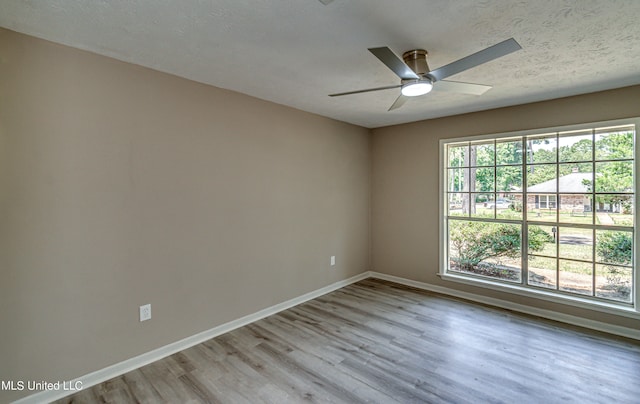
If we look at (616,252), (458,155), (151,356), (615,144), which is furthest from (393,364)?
(615,144)

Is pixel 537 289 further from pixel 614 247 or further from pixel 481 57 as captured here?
pixel 481 57

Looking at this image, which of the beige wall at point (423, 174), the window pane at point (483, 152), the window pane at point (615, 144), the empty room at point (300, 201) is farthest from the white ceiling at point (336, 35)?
the window pane at point (483, 152)

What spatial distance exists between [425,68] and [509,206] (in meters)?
2.41

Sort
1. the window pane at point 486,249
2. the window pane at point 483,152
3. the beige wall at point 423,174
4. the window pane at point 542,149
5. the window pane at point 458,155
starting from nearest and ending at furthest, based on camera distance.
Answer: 1. the beige wall at point 423,174
2. the window pane at point 542,149
3. the window pane at point 486,249
4. the window pane at point 483,152
5. the window pane at point 458,155

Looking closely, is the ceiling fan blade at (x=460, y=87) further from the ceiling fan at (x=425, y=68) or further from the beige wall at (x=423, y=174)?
the beige wall at (x=423, y=174)

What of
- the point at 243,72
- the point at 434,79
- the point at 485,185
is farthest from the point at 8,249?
the point at 485,185

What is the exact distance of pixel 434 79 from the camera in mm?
1947

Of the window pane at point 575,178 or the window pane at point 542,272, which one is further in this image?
the window pane at point 542,272

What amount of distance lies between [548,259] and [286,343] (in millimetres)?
3080

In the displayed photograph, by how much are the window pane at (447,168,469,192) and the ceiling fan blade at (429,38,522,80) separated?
7.62 ft

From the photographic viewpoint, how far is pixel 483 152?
3.71 meters

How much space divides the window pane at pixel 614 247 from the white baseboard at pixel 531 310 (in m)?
0.65

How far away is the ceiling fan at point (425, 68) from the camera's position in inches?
61.3

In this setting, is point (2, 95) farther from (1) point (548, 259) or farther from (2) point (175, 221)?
(1) point (548, 259)
